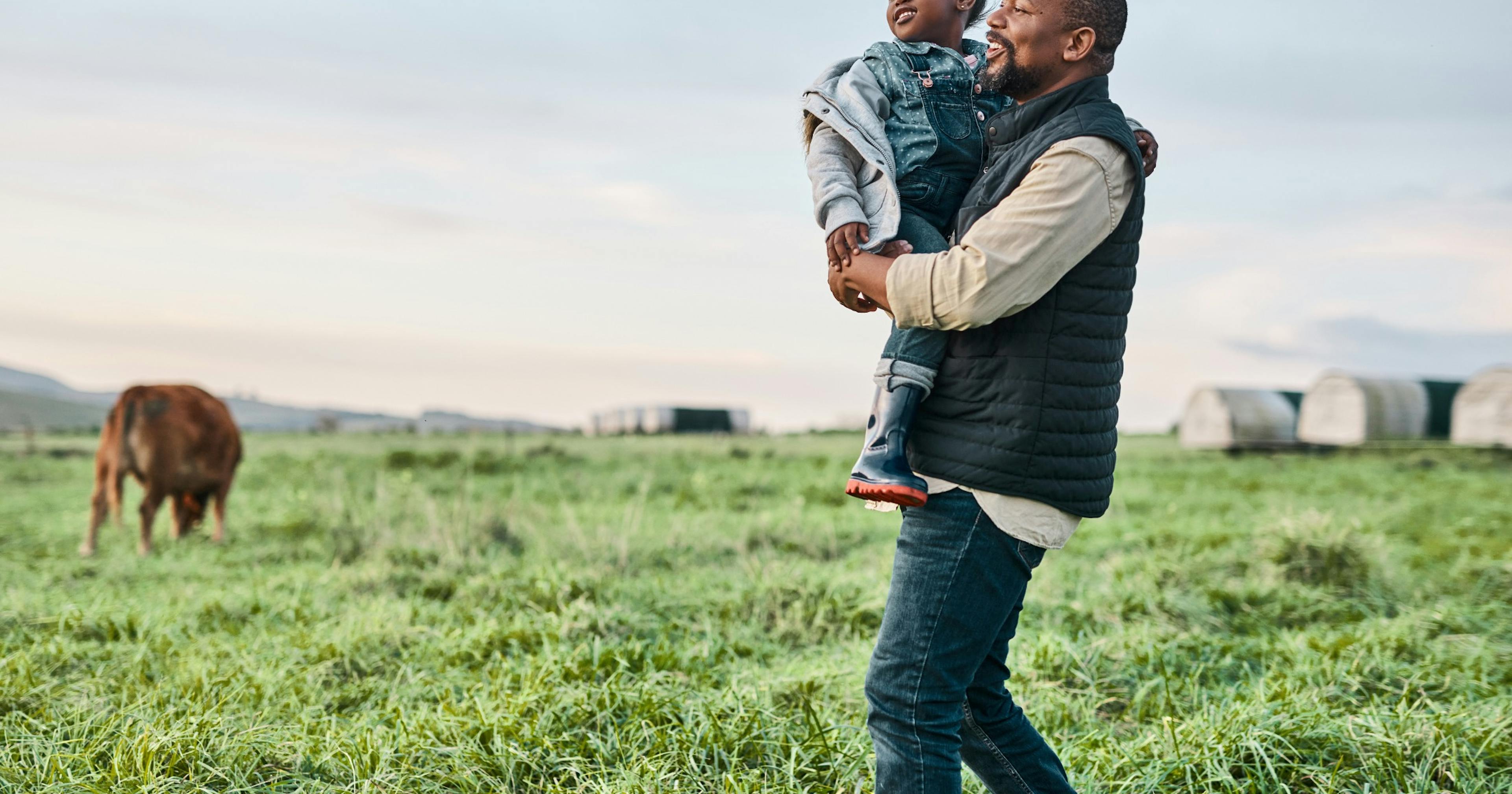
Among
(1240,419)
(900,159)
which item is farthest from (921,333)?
(1240,419)

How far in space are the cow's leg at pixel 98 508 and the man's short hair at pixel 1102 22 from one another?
8.90 metres

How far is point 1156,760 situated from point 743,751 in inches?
51.8

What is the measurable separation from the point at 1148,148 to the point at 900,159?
0.59 m

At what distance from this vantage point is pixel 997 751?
2.42m

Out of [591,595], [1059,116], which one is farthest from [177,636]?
[1059,116]

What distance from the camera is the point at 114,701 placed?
4.07 m

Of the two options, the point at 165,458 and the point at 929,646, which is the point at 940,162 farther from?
the point at 165,458

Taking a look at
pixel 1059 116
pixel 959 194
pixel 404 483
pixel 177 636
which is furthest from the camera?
pixel 404 483

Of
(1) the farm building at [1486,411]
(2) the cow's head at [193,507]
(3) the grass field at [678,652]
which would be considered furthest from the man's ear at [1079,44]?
(1) the farm building at [1486,411]

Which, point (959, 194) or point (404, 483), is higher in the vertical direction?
point (959, 194)

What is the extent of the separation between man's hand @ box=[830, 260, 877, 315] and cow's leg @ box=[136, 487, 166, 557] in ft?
26.7

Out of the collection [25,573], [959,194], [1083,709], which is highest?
[959,194]

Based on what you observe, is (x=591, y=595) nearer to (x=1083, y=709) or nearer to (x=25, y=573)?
(x=1083, y=709)

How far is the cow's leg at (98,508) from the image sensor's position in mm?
8484
